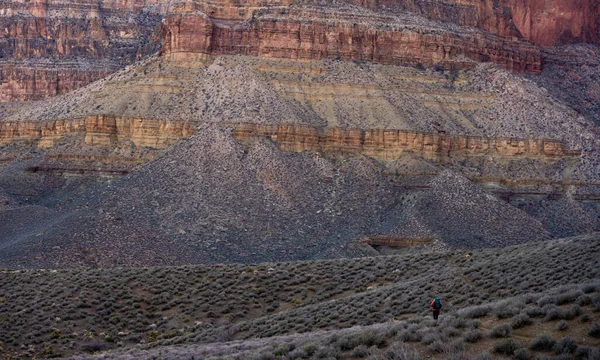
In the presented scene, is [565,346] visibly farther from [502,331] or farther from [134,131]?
[134,131]

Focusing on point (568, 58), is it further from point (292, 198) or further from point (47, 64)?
point (47, 64)

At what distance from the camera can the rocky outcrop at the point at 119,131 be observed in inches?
3146

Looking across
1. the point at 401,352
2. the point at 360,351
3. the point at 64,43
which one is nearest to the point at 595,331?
the point at 401,352

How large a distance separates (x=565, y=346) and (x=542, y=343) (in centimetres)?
59

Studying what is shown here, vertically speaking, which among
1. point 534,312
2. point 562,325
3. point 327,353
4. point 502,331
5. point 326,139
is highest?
point 562,325

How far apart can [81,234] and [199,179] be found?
14.0 meters

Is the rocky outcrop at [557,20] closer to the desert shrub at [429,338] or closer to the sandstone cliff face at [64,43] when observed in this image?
the sandstone cliff face at [64,43]

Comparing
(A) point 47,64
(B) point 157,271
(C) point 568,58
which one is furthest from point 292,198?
(A) point 47,64

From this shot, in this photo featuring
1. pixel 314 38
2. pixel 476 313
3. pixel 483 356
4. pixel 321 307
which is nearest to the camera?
pixel 483 356

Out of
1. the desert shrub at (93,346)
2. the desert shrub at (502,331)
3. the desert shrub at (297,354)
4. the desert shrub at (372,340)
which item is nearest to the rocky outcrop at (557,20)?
the desert shrub at (93,346)

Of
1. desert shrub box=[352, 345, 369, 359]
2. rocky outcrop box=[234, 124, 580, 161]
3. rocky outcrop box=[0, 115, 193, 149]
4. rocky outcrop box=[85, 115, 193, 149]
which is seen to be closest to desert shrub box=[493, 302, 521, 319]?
desert shrub box=[352, 345, 369, 359]

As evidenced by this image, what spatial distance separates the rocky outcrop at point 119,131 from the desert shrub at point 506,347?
59.6 m

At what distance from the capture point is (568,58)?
360 ft

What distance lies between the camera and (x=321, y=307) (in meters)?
38.6
